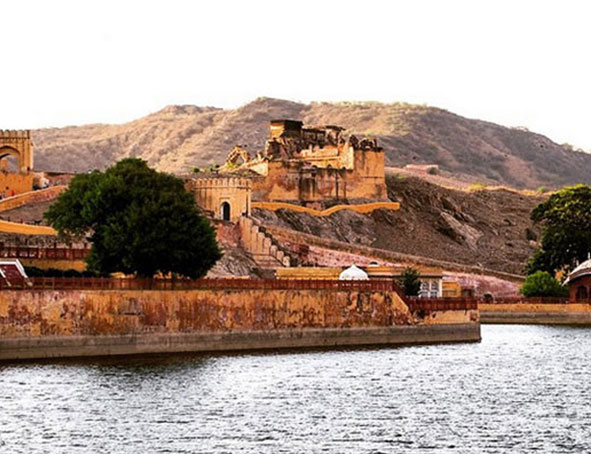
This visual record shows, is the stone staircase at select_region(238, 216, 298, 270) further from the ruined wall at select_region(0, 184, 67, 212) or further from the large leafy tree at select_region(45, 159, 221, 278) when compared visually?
the large leafy tree at select_region(45, 159, 221, 278)

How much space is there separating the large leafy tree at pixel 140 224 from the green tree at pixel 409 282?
51.9ft

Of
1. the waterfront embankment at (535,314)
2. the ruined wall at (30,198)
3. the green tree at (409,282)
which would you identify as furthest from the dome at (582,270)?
the ruined wall at (30,198)

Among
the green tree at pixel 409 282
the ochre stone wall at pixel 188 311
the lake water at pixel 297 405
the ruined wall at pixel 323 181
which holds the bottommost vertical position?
the lake water at pixel 297 405

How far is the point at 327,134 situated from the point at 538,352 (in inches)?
2463

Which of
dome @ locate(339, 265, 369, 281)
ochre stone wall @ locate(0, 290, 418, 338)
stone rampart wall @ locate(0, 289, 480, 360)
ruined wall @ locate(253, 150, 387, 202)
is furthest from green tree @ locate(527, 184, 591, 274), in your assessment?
ochre stone wall @ locate(0, 290, 418, 338)

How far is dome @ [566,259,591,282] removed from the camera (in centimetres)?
9326

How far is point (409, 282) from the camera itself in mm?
80062

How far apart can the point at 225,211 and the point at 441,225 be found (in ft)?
90.4

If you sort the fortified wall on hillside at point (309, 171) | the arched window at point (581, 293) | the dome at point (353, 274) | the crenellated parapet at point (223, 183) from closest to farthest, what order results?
the dome at point (353, 274) → the arched window at point (581, 293) → the crenellated parapet at point (223, 183) → the fortified wall on hillside at point (309, 171)

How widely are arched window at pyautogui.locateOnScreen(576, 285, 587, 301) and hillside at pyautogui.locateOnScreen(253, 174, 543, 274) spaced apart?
17.9 meters

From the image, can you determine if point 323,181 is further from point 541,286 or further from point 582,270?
point 582,270

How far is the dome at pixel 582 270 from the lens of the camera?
93262 millimetres

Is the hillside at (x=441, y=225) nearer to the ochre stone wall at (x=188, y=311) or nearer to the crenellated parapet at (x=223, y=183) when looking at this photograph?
the crenellated parapet at (x=223, y=183)

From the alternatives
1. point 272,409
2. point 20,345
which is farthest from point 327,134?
point 272,409
